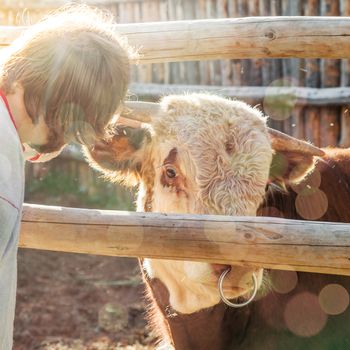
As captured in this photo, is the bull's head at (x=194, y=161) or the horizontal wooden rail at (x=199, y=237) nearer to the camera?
the horizontal wooden rail at (x=199, y=237)

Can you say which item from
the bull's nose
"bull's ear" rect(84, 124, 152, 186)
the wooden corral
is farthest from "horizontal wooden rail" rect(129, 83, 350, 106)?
the bull's nose

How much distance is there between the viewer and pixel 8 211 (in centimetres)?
243

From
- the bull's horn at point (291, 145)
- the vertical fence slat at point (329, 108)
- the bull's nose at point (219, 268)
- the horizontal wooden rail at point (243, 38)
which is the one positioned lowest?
the vertical fence slat at point (329, 108)

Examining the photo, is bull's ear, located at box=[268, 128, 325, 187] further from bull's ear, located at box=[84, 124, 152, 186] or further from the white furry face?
bull's ear, located at box=[84, 124, 152, 186]

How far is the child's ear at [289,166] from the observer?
4.01 metres

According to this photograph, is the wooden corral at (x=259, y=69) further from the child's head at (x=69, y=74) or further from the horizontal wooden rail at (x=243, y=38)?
the child's head at (x=69, y=74)

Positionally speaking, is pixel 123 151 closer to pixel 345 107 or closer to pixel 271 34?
pixel 271 34

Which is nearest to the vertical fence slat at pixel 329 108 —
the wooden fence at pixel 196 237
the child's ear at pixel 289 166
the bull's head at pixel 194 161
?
the child's ear at pixel 289 166

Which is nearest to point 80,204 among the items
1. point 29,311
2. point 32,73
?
point 29,311

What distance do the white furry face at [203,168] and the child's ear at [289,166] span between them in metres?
0.15

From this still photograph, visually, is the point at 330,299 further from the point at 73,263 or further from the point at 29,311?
the point at 73,263

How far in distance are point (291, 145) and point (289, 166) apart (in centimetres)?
12

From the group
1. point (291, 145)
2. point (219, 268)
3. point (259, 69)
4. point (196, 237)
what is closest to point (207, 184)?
point (219, 268)

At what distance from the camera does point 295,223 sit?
9.02 feet
